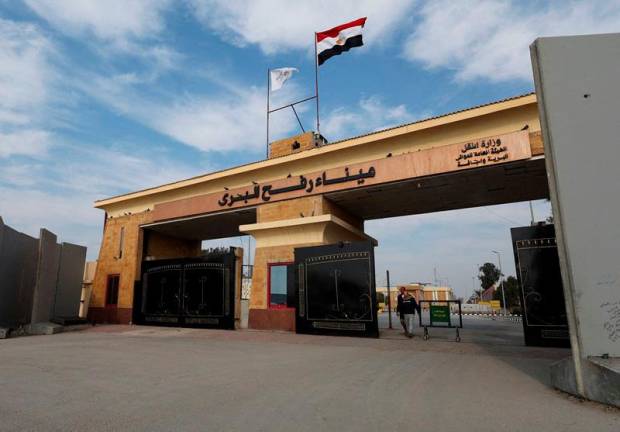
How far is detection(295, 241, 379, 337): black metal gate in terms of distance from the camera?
40.4ft

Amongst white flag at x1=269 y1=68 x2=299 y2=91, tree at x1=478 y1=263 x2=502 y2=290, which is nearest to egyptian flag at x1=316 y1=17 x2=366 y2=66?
white flag at x1=269 y1=68 x2=299 y2=91

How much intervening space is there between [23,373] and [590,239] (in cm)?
916

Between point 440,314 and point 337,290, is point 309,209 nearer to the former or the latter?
point 337,290

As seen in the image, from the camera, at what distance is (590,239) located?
5199 mm

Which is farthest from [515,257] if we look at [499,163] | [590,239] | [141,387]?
[141,387]

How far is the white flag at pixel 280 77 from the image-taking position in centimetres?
1983

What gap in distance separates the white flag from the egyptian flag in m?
2.35

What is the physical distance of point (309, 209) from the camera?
15180mm

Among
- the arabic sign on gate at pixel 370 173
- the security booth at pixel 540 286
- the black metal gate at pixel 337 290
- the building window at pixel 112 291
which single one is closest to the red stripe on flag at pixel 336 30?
→ the arabic sign on gate at pixel 370 173

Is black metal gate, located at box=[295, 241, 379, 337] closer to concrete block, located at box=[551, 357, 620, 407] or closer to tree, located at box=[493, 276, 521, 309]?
concrete block, located at box=[551, 357, 620, 407]

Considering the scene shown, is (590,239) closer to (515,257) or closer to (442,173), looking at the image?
(515,257)

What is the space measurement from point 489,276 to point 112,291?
73652 millimetres

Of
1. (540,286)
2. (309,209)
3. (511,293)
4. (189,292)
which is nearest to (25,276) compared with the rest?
(189,292)

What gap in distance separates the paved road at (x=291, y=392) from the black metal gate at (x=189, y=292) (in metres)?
6.86
